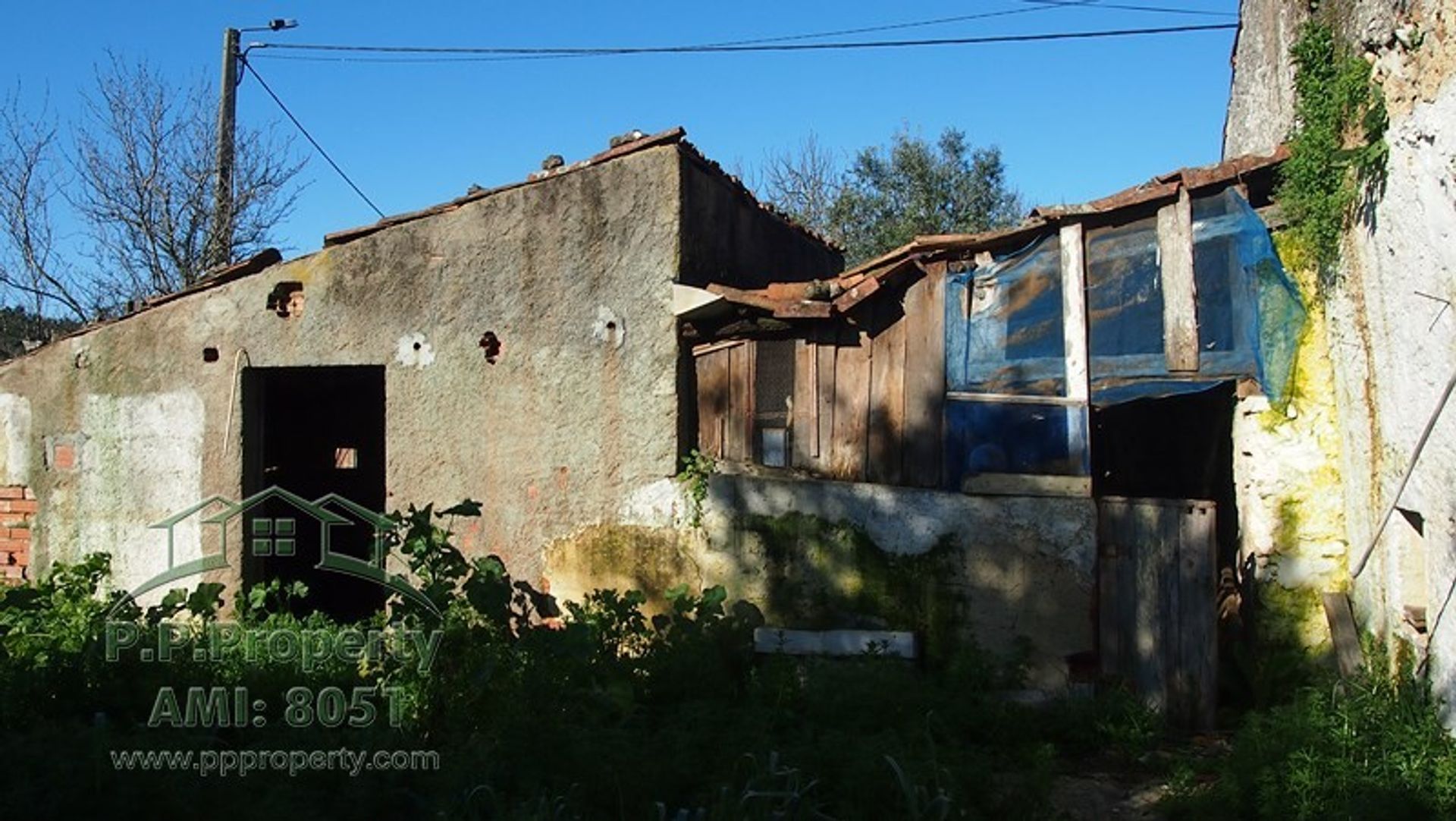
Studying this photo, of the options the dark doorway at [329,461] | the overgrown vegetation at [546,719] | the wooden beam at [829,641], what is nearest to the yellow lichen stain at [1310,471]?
the overgrown vegetation at [546,719]

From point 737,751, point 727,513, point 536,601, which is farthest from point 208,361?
point 737,751

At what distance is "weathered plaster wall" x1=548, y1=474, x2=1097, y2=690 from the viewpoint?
22.0ft

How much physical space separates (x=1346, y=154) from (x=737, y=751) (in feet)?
14.5

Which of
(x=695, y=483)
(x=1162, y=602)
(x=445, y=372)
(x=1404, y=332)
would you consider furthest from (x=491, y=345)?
(x=1404, y=332)

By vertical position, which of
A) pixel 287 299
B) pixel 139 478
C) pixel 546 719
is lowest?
pixel 546 719

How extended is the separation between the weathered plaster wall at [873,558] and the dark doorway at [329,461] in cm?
372

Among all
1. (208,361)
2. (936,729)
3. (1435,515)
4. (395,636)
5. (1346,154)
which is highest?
(1346,154)

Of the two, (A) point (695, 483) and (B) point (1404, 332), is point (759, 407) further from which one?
(B) point (1404, 332)

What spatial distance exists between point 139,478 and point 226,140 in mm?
6653

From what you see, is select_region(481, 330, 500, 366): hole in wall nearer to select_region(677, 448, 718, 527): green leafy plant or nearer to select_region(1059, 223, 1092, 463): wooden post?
select_region(677, 448, 718, 527): green leafy plant

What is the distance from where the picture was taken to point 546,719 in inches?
193

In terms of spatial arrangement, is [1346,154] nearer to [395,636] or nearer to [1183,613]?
[1183,613]

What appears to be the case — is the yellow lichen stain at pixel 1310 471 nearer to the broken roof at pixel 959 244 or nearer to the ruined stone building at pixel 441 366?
the broken roof at pixel 959 244

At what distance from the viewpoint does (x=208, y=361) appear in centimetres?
846
